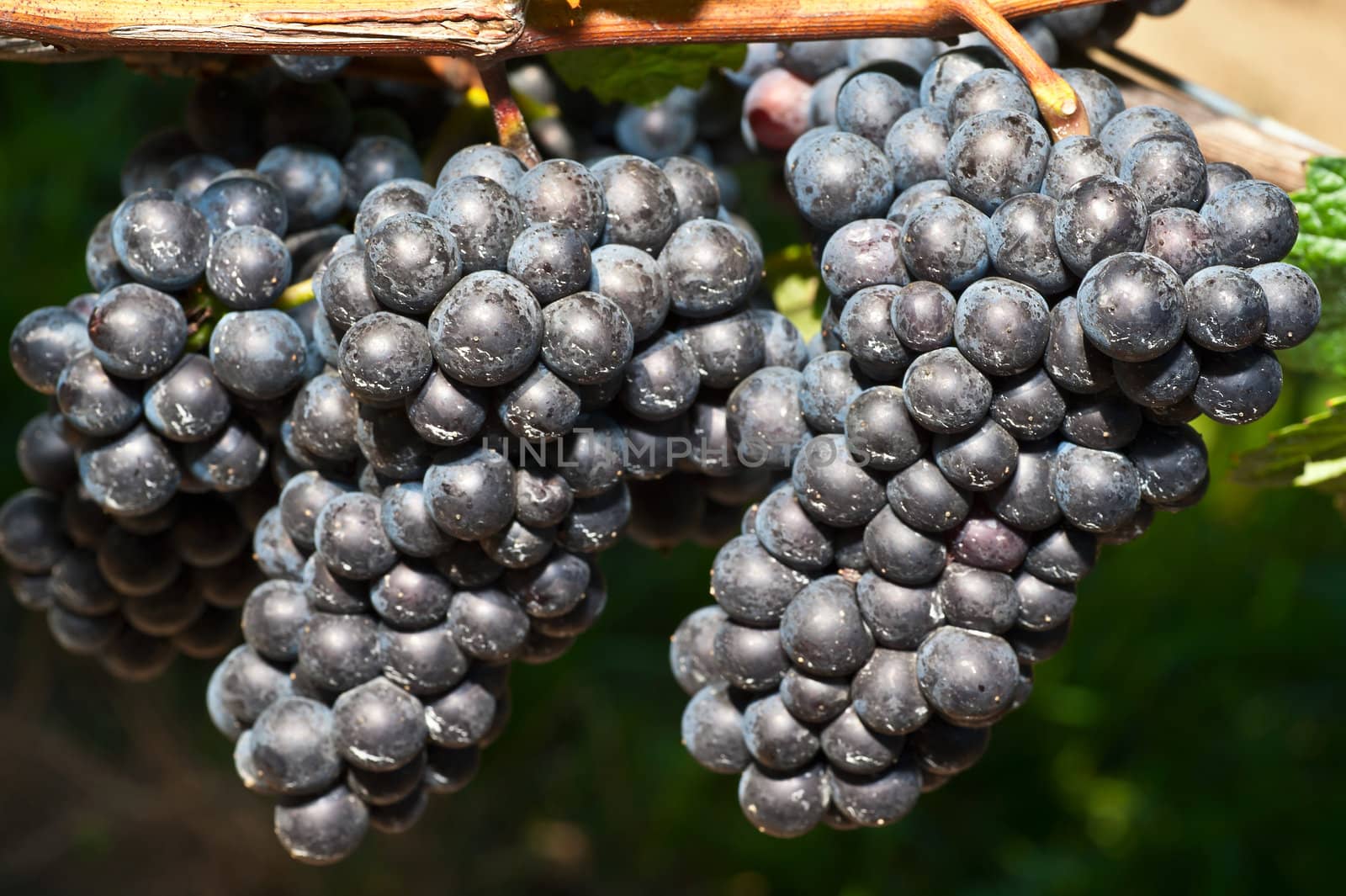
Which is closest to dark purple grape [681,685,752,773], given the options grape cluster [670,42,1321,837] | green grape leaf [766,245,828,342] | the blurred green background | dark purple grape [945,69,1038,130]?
grape cluster [670,42,1321,837]

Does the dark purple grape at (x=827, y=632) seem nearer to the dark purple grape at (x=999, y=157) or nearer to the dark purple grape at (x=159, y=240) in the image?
the dark purple grape at (x=999, y=157)

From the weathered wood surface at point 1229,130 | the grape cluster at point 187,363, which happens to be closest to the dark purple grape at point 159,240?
the grape cluster at point 187,363

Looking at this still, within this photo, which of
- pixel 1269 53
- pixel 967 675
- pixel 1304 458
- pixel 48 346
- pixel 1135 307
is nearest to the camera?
pixel 1135 307

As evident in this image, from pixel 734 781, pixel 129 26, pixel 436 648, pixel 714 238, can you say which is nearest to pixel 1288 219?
pixel 714 238

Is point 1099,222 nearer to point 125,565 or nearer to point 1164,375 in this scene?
point 1164,375

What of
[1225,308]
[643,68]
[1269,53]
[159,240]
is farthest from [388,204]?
[1269,53]

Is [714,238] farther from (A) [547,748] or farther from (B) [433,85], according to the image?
(A) [547,748]

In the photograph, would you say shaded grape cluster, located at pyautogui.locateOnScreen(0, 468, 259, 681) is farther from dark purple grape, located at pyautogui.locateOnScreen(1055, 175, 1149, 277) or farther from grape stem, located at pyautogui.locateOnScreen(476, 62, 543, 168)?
dark purple grape, located at pyautogui.locateOnScreen(1055, 175, 1149, 277)
